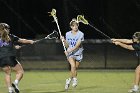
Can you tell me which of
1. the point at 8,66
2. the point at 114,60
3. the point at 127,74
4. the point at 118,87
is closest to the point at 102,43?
the point at 114,60

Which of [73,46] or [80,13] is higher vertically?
[80,13]

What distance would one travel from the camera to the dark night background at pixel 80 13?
1185 inches

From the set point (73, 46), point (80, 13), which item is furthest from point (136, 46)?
point (80, 13)

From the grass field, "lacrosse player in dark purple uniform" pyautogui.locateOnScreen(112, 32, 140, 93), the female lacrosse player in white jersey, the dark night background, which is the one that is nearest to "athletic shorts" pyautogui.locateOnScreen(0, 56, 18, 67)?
the grass field

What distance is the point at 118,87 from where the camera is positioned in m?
13.7

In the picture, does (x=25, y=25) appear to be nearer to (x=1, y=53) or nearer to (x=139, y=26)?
(x=139, y=26)

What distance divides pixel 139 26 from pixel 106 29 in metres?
1.97

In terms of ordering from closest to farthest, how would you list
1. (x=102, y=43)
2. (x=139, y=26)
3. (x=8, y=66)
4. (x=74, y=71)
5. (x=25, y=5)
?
(x=8, y=66) → (x=74, y=71) → (x=102, y=43) → (x=139, y=26) → (x=25, y=5)

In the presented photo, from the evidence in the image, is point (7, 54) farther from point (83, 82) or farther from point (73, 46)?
point (83, 82)

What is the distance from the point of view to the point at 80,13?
102ft

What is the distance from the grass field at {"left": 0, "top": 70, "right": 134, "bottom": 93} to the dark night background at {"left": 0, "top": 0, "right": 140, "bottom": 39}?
36.0 ft

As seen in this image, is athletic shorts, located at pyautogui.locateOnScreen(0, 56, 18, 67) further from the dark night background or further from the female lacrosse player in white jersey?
the dark night background

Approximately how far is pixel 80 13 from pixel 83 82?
16.2 metres


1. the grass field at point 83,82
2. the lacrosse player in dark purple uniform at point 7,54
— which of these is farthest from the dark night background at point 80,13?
the lacrosse player in dark purple uniform at point 7,54
